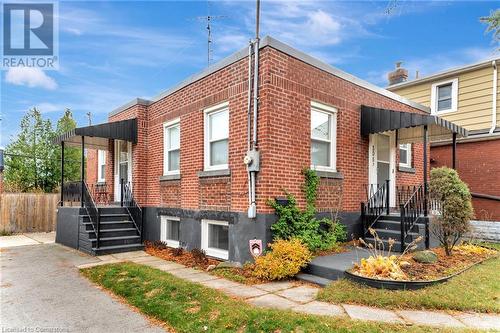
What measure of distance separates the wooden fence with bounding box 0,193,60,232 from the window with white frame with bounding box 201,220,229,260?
33.7 ft

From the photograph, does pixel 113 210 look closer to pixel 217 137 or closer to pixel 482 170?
pixel 217 137

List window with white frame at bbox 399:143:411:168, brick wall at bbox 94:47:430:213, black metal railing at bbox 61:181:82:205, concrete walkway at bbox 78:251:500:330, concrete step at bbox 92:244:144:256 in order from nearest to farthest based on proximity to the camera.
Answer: concrete walkway at bbox 78:251:500:330
brick wall at bbox 94:47:430:213
concrete step at bbox 92:244:144:256
black metal railing at bbox 61:181:82:205
window with white frame at bbox 399:143:411:168

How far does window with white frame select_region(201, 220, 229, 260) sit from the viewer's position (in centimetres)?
811

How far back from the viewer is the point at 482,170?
483 inches

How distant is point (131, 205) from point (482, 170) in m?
12.6

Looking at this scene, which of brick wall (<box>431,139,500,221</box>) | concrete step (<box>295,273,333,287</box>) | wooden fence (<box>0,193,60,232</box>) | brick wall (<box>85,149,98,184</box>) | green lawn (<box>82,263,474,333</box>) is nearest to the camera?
green lawn (<box>82,263,474,333</box>)

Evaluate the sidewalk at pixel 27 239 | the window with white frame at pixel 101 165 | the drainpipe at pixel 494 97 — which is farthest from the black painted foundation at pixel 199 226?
the drainpipe at pixel 494 97

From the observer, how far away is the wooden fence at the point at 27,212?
46.5ft

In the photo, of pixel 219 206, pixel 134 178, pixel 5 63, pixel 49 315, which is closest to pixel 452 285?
pixel 219 206

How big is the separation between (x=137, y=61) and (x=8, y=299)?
1052 centimetres

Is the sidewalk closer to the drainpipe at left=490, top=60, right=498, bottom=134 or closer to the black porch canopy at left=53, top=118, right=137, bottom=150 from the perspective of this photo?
the black porch canopy at left=53, top=118, right=137, bottom=150

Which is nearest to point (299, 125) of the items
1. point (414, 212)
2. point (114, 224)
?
point (414, 212)

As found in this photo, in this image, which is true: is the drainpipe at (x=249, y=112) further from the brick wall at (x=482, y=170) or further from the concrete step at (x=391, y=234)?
the brick wall at (x=482, y=170)

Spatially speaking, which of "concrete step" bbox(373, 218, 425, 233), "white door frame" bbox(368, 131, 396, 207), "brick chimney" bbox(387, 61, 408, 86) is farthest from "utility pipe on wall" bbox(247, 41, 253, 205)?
"brick chimney" bbox(387, 61, 408, 86)
